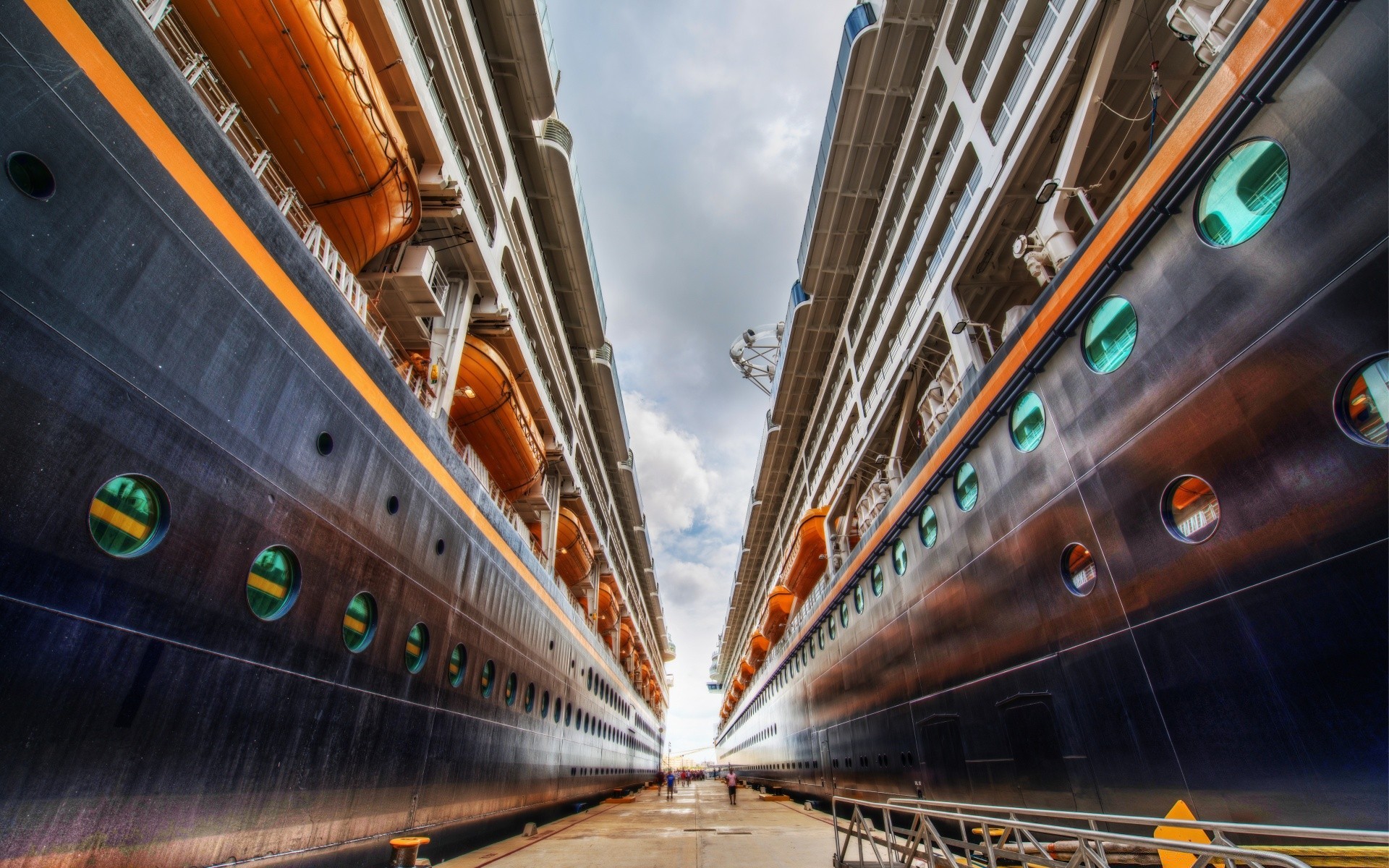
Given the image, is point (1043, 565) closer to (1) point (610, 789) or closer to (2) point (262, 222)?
(2) point (262, 222)

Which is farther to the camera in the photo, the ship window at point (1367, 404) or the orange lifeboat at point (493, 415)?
the orange lifeboat at point (493, 415)

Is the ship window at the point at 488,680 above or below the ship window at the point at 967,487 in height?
below

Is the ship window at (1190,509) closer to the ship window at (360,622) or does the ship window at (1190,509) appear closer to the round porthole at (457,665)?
the ship window at (360,622)

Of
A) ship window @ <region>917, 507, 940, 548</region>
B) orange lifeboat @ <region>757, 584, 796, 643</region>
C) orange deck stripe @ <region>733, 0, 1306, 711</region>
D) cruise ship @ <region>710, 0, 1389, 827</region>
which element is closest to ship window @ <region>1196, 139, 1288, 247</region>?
cruise ship @ <region>710, 0, 1389, 827</region>

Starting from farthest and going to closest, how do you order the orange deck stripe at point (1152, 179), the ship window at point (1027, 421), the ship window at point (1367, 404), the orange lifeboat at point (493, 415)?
the orange lifeboat at point (493, 415) < the ship window at point (1027, 421) < the orange deck stripe at point (1152, 179) < the ship window at point (1367, 404)

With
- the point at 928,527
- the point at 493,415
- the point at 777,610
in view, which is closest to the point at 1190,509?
the point at 928,527

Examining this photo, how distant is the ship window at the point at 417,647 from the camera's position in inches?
263

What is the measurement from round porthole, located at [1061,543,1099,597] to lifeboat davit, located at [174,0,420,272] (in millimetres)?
9082

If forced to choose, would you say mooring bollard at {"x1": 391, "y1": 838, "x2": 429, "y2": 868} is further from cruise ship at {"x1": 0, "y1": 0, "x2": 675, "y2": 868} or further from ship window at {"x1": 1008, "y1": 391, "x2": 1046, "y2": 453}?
ship window at {"x1": 1008, "y1": 391, "x2": 1046, "y2": 453}

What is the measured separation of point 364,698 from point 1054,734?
24.4 ft

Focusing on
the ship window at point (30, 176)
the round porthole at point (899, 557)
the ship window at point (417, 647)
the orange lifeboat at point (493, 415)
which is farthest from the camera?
the round porthole at point (899, 557)

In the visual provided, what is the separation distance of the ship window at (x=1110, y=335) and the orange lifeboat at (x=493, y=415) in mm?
9166

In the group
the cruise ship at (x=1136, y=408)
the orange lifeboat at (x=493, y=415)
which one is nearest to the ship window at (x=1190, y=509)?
the cruise ship at (x=1136, y=408)

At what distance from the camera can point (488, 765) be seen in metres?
9.09
